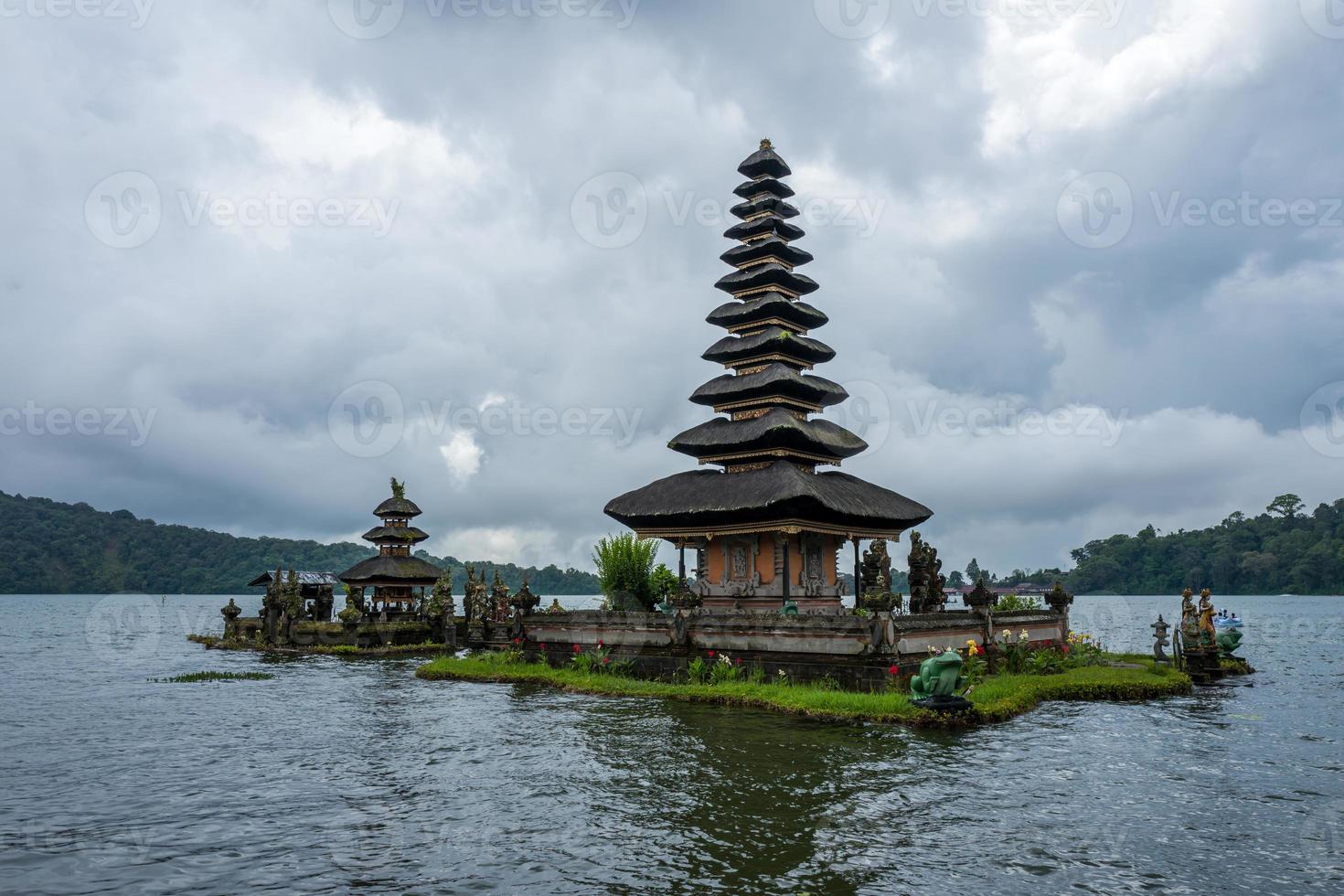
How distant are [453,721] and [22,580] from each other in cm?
17137

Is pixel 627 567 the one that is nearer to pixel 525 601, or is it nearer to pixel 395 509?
pixel 525 601

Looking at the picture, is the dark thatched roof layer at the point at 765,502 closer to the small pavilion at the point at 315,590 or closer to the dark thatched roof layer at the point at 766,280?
the dark thatched roof layer at the point at 766,280

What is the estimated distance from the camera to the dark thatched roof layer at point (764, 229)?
41.2 metres

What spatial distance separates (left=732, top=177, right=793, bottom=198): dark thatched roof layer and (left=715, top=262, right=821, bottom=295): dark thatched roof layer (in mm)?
4016

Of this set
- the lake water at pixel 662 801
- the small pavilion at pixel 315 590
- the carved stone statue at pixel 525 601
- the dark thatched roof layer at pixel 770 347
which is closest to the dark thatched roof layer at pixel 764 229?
the dark thatched roof layer at pixel 770 347

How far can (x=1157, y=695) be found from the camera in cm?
2508

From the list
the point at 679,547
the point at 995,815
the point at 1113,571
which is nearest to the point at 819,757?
the point at 995,815

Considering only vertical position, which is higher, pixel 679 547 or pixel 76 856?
pixel 679 547

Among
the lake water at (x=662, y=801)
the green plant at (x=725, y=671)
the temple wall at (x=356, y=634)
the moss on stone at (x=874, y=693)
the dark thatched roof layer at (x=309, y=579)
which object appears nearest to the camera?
the lake water at (x=662, y=801)

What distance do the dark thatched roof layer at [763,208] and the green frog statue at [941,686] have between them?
27.2m

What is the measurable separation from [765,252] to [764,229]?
1397 mm

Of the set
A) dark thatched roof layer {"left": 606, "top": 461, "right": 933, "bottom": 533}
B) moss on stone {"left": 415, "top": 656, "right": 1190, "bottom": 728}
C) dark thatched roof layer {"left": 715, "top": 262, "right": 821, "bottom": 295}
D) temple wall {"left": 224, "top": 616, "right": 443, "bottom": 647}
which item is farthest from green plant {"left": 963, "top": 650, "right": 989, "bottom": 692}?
temple wall {"left": 224, "top": 616, "right": 443, "bottom": 647}

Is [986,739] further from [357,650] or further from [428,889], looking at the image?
[357,650]

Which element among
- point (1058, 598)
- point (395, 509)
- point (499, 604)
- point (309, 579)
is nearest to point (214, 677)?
point (499, 604)
